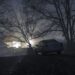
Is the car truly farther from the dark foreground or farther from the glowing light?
the glowing light

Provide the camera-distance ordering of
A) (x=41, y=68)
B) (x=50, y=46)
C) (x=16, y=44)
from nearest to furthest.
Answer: (x=41, y=68), (x=50, y=46), (x=16, y=44)

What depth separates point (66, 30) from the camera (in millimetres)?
43875

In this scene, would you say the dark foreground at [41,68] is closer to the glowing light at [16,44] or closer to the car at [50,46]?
the car at [50,46]

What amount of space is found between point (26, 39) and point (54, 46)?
2190 centimetres

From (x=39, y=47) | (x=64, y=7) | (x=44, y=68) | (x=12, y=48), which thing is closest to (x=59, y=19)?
(x=64, y=7)

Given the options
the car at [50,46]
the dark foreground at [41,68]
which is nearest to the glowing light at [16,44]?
the car at [50,46]

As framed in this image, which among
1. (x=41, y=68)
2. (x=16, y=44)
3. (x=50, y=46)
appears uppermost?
(x=16, y=44)

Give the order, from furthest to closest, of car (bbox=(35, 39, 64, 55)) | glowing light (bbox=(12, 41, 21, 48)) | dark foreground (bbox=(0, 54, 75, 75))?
glowing light (bbox=(12, 41, 21, 48)) < car (bbox=(35, 39, 64, 55)) < dark foreground (bbox=(0, 54, 75, 75))

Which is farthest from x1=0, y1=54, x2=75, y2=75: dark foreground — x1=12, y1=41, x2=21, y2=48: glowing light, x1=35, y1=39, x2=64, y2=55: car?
x1=12, y1=41, x2=21, y2=48: glowing light

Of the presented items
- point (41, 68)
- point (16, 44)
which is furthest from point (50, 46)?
point (16, 44)

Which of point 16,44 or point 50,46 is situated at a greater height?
point 16,44

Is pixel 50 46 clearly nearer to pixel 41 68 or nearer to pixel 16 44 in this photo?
pixel 41 68

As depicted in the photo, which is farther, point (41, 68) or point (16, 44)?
point (16, 44)

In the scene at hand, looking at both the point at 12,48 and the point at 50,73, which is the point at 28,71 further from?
the point at 12,48
